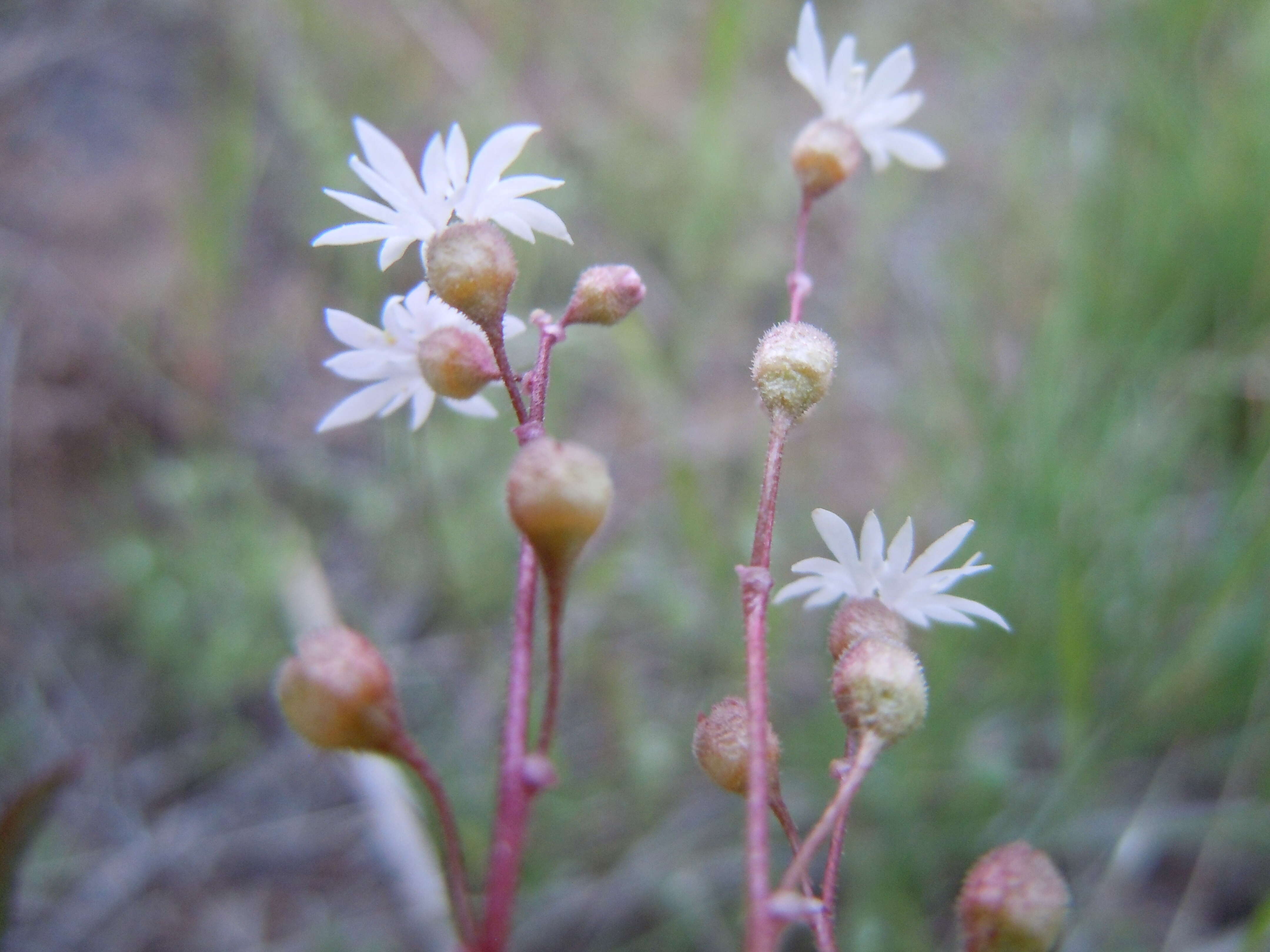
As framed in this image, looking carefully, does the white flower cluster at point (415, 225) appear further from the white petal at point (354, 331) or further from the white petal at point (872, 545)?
the white petal at point (872, 545)

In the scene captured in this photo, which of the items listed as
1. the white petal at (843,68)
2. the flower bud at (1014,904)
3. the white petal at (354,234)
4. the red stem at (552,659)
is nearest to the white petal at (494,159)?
the white petal at (354,234)

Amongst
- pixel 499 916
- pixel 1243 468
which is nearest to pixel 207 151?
pixel 499 916

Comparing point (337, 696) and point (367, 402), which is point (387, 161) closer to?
point (367, 402)

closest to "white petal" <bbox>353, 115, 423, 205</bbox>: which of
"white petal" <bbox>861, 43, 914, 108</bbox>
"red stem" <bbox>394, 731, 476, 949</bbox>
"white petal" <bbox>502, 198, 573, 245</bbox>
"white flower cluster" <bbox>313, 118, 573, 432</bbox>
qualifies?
"white flower cluster" <bbox>313, 118, 573, 432</bbox>

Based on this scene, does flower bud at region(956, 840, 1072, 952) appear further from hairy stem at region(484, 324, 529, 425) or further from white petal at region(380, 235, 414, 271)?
white petal at region(380, 235, 414, 271)

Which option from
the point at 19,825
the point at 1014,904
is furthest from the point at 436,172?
the point at 19,825
